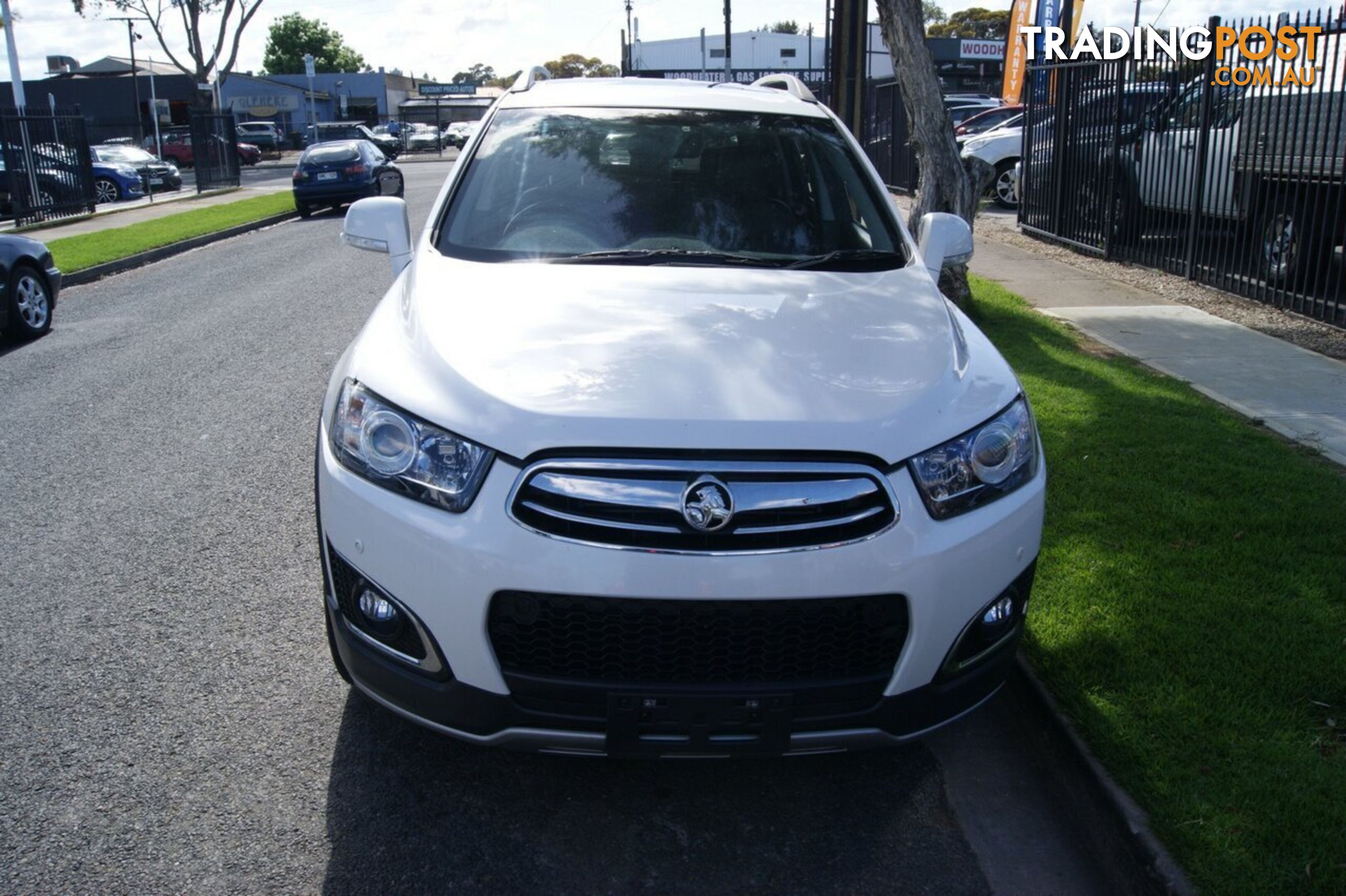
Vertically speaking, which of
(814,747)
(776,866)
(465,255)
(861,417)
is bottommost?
(776,866)

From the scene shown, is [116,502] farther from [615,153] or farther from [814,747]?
[814,747]

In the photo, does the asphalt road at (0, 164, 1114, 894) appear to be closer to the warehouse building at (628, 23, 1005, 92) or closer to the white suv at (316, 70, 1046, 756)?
the white suv at (316, 70, 1046, 756)

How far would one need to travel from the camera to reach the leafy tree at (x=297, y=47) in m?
108

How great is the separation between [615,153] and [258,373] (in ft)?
16.2

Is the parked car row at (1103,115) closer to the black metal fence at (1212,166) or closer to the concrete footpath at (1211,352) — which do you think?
the black metal fence at (1212,166)

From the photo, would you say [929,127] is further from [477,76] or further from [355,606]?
[477,76]

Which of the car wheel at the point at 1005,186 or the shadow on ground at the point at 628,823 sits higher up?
the car wheel at the point at 1005,186

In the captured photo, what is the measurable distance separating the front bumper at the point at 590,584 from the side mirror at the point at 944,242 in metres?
1.65

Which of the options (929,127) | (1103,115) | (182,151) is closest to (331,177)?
(1103,115)

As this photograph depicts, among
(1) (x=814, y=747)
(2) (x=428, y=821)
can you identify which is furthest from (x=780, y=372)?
(2) (x=428, y=821)

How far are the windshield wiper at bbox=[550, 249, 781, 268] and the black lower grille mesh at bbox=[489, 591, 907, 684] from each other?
1523 mm

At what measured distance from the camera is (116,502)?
5.55 m

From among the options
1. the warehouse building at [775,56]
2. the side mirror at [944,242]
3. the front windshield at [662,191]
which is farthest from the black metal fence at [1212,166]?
the warehouse building at [775,56]

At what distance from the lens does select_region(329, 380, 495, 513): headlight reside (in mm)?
2754
